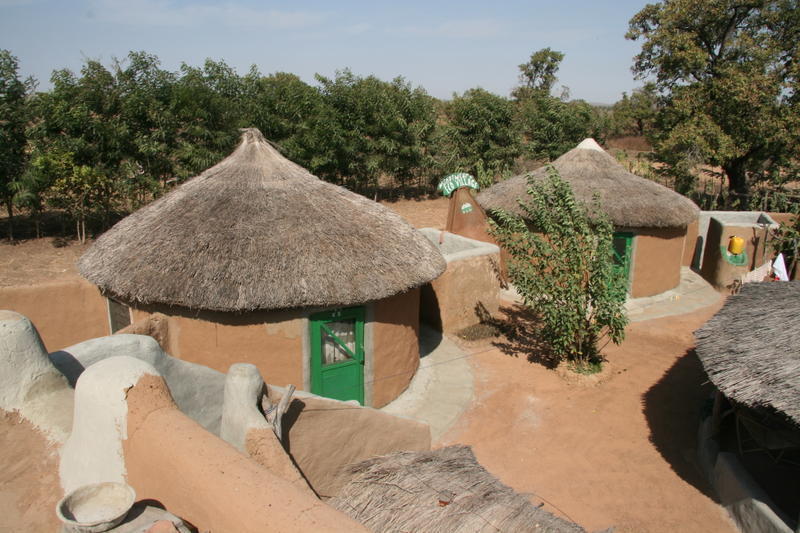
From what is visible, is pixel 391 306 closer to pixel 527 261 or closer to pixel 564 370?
pixel 527 261

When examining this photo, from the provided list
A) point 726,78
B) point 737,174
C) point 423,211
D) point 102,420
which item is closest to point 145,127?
point 423,211

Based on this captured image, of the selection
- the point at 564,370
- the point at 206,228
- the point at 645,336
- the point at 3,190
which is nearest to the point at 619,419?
the point at 564,370

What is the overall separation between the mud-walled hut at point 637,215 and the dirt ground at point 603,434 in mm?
Result: 2908

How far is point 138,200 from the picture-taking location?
1759cm

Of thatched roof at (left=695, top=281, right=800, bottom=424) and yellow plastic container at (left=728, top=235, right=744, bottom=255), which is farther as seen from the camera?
yellow plastic container at (left=728, top=235, right=744, bottom=255)

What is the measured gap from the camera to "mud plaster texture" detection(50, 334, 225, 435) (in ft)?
16.1

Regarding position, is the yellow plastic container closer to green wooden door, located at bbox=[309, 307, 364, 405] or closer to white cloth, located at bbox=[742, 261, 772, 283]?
white cloth, located at bbox=[742, 261, 772, 283]

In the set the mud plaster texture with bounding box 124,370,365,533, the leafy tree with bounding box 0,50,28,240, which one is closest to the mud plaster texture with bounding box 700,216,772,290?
the mud plaster texture with bounding box 124,370,365,533

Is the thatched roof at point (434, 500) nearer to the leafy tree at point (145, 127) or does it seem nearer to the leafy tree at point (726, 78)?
the leafy tree at point (145, 127)

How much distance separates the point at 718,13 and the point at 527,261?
1402cm

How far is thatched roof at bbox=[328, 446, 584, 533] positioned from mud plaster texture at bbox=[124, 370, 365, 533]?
1347mm

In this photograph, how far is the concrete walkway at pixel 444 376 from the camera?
889 cm

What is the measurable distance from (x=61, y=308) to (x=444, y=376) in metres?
6.42

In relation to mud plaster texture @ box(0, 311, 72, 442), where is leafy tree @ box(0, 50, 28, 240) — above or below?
above
